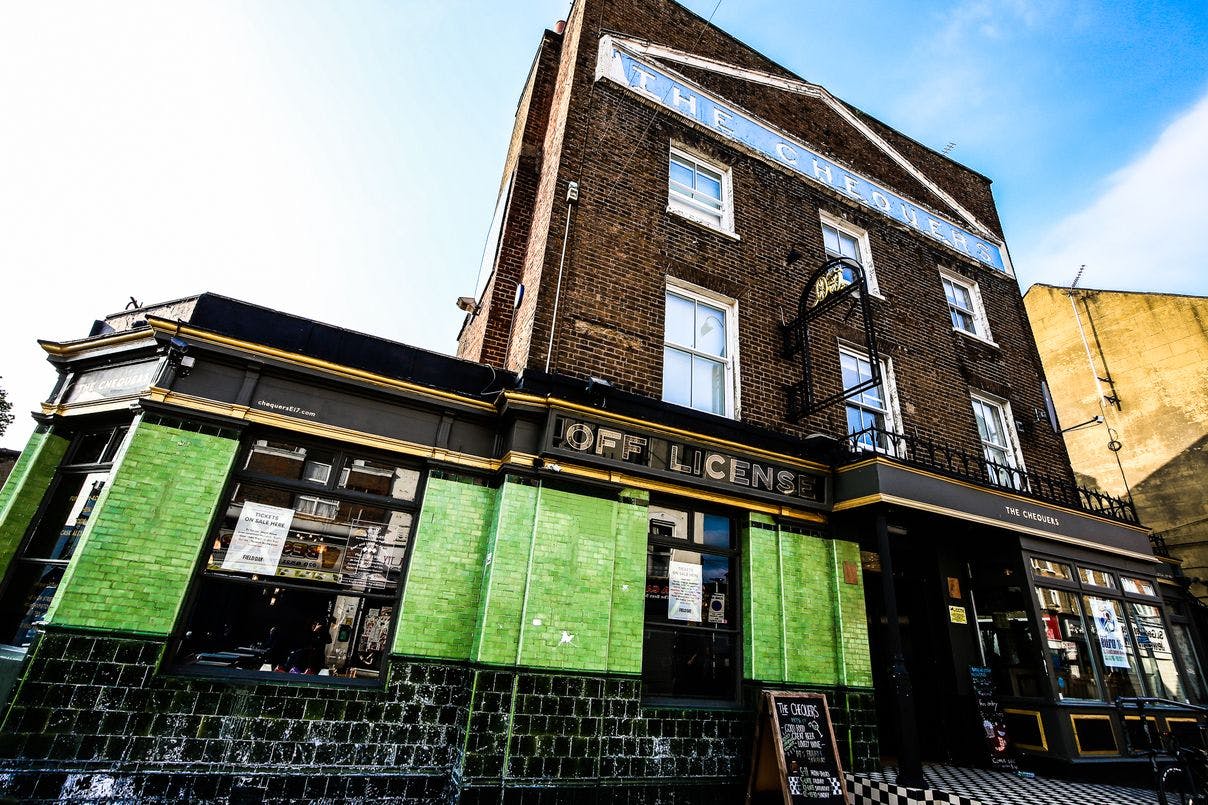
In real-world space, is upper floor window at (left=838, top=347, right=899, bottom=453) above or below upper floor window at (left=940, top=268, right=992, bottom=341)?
below

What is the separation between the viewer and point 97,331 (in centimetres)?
725

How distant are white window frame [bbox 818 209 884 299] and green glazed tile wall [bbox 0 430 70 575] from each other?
12521 mm

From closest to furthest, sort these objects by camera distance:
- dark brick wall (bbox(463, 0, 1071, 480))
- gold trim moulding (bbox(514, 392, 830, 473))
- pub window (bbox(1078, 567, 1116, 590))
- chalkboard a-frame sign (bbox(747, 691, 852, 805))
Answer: chalkboard a-frame sign (bbox(747, 691, 852, 805)), gold trim moulding (bbox(514, 392, 830, 473)), dark brick wall (bbox(463, 0, 1071, 480)), pub window (bbox(1078, 567, 1116, 590))

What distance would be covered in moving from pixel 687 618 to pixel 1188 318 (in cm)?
1940

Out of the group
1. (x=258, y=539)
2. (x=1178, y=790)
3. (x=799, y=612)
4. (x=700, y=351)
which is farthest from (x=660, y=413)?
(x=1178, y=790)

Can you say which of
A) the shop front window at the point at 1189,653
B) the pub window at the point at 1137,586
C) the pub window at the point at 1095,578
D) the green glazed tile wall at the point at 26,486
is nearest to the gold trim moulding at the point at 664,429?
the pub window at the point at 1095,578

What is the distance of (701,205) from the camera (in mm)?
9836

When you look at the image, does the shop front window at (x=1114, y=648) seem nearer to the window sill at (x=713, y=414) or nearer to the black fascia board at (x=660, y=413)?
the black fascia board at (x=660, y=413)

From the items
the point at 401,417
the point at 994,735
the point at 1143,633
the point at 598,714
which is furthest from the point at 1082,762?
the point at 401,417

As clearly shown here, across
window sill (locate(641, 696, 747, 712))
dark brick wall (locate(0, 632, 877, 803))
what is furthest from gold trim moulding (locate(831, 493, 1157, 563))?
dark brick wall (locate(0, 632, 877, 803))

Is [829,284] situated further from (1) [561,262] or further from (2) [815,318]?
(1) [561,262]

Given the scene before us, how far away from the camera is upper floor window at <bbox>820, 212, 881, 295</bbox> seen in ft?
36.5

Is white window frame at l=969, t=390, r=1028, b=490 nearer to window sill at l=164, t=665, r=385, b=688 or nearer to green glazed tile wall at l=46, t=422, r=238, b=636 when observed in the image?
window sill at l=164, t=665, r=385, b=688

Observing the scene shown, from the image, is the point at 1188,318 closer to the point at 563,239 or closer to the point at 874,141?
the point at 874,141
